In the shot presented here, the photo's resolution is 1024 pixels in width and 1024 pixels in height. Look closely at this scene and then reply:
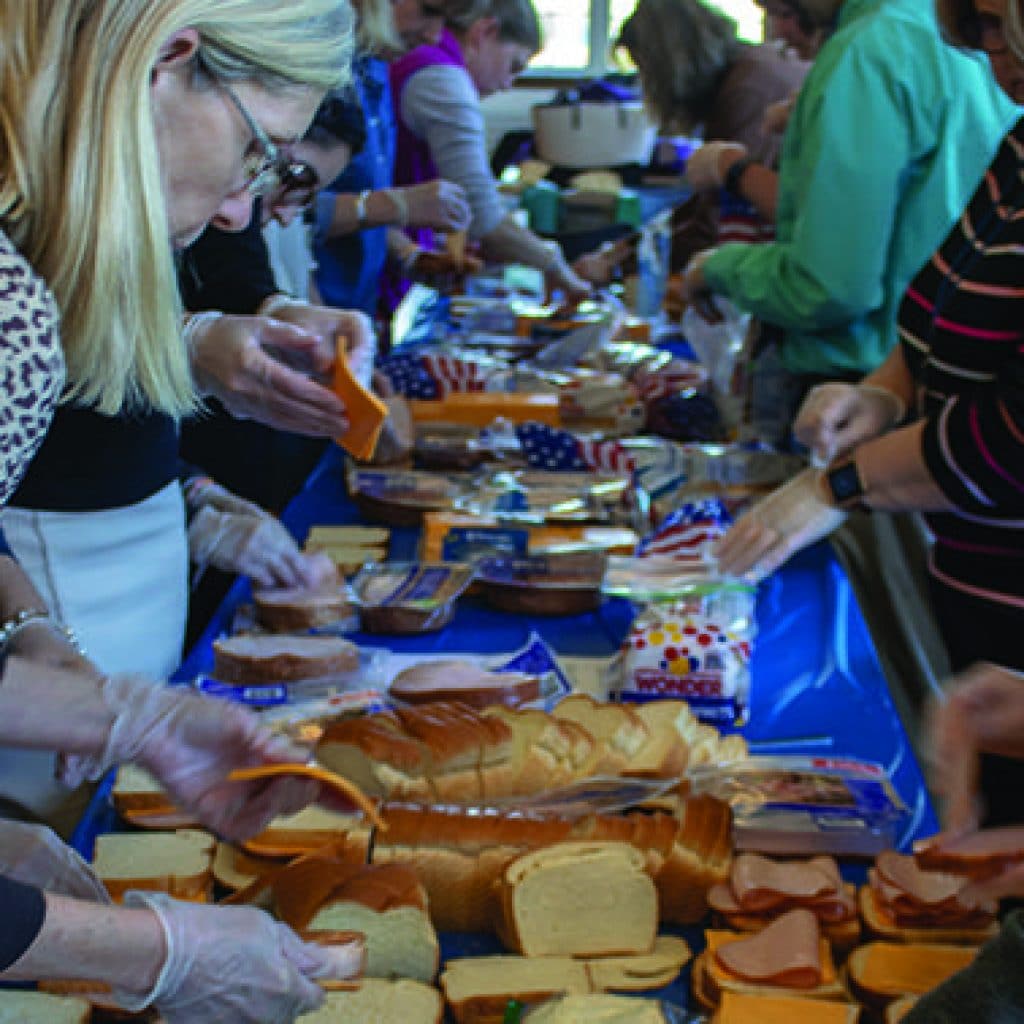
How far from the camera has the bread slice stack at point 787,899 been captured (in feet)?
4.60

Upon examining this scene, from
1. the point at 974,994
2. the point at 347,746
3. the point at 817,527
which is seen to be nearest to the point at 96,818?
the point at 347,746

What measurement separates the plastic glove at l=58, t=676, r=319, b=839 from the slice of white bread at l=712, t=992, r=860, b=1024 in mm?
466

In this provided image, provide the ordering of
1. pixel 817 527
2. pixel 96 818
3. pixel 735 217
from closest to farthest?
pixel 96 818 < pixel 817 527 < pixel 735 217

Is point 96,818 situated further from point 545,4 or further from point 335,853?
point 545,4

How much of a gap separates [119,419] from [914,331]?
1308 millimetres

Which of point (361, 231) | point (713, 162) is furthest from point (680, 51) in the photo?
point (361, 231)

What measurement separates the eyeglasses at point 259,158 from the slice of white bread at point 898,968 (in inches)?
42.2

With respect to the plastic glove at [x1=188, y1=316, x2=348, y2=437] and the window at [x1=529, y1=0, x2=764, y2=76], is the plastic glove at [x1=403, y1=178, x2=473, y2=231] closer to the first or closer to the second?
the plastic glove at [x1=188, y1=316, x2=348, y2=437]

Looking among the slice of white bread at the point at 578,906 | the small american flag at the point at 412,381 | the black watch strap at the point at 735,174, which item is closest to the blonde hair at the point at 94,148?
the slice of white bread at the point at 578,906

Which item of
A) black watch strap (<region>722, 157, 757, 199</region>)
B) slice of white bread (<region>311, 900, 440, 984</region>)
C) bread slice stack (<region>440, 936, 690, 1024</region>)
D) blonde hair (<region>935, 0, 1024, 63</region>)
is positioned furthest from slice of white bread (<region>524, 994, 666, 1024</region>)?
black watch strap (<region>722, 157, 757, 199</region>)

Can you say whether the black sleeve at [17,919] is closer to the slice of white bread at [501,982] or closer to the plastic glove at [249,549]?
the slice of white bread at [501,982]

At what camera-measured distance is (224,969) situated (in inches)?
45.1

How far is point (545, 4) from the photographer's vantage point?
1152cm

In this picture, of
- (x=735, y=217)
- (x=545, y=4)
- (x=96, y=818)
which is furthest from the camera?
(x=545, y=4)
